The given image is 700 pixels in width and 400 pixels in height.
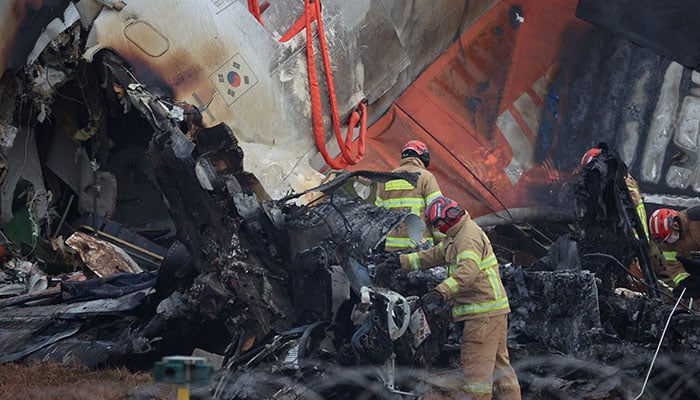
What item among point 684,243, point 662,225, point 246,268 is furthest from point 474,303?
point 684,243

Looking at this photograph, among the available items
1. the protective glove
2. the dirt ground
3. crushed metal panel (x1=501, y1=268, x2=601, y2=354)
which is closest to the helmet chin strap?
the protective glove

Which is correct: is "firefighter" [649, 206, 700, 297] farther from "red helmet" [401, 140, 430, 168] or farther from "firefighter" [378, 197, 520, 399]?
"firefighter" [378, 197, 520, 399]

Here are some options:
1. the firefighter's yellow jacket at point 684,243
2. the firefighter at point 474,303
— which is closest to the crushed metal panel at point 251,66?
the firefighter at point 474,303

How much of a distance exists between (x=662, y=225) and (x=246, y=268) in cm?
373

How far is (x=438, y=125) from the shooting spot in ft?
A: 34.4

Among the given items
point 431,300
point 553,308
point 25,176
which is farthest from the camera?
point 25,176

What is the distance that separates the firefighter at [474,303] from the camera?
5.13 meters

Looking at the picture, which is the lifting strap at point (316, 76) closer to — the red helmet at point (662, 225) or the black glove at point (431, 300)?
the red helmet at point (662, 225)

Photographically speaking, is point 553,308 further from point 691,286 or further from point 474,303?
point 691,286

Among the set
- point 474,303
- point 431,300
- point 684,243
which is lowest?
point 684,243

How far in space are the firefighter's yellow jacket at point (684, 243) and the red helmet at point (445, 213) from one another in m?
2.51

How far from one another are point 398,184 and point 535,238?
3946mm

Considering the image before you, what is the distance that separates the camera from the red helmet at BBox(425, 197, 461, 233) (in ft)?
17.3

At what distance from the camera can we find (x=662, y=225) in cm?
713
